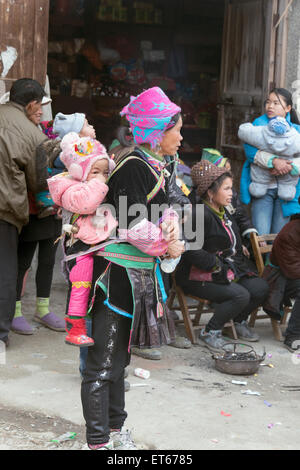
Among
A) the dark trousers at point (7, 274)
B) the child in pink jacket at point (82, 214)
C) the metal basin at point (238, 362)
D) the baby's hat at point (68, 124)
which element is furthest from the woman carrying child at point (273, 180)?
the child in pink jacket at point (82, 214)

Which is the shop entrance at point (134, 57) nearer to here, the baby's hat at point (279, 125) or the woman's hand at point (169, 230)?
the baby's hat at point (279, 125)

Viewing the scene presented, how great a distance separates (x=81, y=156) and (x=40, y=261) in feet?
8.07

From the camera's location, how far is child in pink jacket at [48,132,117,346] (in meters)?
3.46

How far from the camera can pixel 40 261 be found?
5863 millimetres

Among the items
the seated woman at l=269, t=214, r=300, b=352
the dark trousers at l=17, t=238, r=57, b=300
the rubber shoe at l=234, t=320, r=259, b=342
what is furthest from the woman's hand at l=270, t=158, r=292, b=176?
the dark trousers at l=17, t=238, r=57, b=300

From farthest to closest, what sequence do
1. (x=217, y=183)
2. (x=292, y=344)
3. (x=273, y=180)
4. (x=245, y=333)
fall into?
(x=273, y=180) < (x=245, y=333) < (x=292, y=344) < (x=217, y=183)

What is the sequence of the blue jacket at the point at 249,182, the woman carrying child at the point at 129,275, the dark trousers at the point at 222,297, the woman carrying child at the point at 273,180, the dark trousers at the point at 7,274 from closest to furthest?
the woman carrying child at the point at 129,275, the dark trousers at the point at 7,274, the dark trousers at the point at 222,297, the woman carrying child at the point at 273,180, the blue jacket at the point at 249,182

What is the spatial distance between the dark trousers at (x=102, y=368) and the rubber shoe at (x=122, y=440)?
0.15 metres

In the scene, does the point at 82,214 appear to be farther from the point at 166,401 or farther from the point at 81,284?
the point at 166,401

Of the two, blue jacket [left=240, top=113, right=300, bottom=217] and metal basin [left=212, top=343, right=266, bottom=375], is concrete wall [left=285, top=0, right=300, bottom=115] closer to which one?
blue jacket [left=240, top=113, right=300, bottom=217]

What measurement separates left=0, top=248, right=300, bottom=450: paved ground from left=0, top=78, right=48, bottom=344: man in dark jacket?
50 centimetres

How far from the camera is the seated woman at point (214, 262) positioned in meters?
5.67

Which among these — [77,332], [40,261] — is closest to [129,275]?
[77,332]

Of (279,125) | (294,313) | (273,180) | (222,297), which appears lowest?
(294,313)
